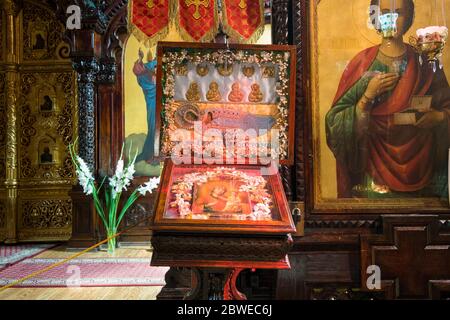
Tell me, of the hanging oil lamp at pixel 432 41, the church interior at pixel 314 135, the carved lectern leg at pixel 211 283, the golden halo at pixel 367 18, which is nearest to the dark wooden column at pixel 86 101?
the church interior at pixel 314 135

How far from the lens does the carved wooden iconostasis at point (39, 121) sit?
6605 millimetres

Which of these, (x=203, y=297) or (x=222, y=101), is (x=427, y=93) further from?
(x=203, y=297)

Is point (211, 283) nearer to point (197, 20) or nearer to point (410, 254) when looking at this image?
point (410, 254)

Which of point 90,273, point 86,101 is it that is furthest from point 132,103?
point 90,273

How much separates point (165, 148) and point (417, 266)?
205 cm

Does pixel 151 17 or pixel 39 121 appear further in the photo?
pixel 39 121

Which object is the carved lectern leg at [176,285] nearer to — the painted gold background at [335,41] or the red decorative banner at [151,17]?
the painted gold background at [335,41]

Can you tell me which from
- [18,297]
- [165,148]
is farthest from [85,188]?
[165,148]

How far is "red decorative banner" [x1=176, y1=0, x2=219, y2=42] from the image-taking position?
2801 millimetres

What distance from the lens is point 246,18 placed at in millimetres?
2812

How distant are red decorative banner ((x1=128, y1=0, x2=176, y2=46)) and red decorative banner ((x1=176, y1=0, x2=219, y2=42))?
0.11 meters

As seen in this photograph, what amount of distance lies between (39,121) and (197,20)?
4.94m

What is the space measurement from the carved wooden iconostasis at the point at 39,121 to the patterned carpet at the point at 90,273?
1.56 meters

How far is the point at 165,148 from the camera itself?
2.64m
